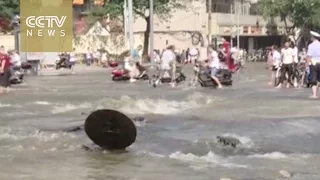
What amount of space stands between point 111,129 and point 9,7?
47.4m

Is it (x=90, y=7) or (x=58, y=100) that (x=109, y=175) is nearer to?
(x=58, y=100)

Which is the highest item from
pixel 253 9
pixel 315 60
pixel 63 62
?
pixel 253 9

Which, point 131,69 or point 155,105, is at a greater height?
point 131,69

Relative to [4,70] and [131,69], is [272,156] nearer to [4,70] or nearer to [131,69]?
[4,70]

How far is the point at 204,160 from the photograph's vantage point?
10.1 m

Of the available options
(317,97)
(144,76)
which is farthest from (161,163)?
(144,76)

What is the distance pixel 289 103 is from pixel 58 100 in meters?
6.35

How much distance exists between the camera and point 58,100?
20.7 m

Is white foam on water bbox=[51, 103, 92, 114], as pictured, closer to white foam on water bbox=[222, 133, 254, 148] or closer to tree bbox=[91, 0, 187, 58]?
white foam on water bbox=[222, 133, 254, 148]

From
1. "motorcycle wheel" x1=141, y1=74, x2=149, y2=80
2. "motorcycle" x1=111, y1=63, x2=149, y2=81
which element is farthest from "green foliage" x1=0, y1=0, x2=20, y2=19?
"motorcycle wheel" x1=141, y1=74, x2=149, y2=80

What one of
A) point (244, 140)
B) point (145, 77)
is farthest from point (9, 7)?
point (244, 140)

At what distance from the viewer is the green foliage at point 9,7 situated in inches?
2188

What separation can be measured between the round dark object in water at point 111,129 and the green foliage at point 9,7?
4597 cm

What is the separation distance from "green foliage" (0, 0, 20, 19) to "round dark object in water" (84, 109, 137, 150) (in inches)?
1810
